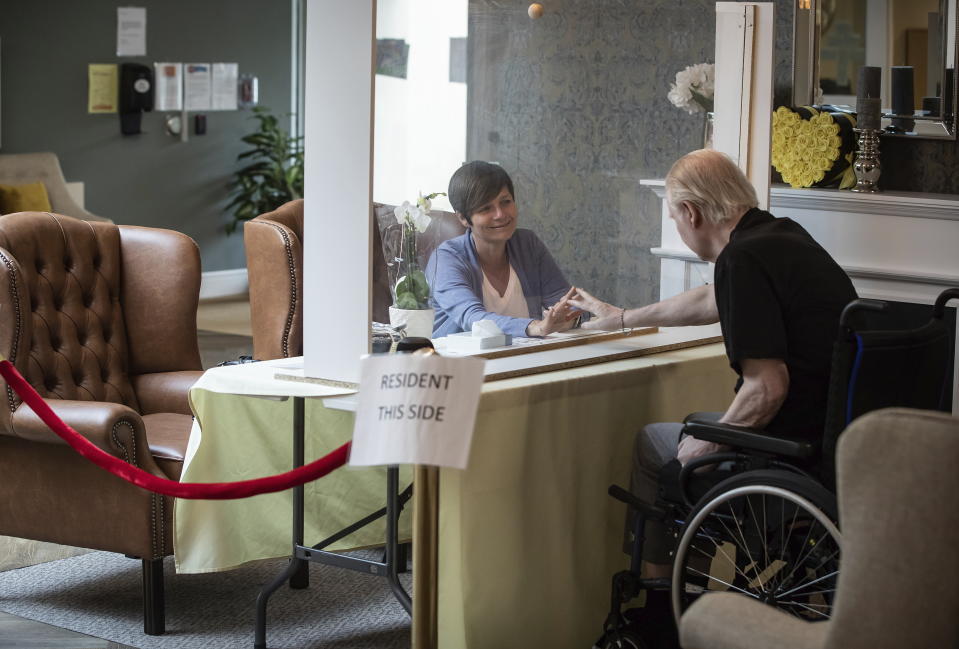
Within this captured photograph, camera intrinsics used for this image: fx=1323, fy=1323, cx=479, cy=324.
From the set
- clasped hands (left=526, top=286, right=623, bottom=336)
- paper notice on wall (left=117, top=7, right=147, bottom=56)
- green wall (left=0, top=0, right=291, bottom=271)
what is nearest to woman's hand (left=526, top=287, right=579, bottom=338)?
clasped hands (left=526, top=286, right=623, bottom=336)

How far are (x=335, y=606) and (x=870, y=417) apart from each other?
6.99 feet

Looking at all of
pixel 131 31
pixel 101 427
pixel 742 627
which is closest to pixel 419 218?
pixel 101 427

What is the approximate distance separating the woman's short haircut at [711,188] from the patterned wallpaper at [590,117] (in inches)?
14.7

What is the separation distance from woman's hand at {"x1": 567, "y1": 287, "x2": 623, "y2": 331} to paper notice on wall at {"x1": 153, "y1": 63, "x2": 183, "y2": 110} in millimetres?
6100

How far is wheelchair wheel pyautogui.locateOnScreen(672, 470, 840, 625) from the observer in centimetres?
258

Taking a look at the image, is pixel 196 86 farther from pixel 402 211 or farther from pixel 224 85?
pixel 402 211

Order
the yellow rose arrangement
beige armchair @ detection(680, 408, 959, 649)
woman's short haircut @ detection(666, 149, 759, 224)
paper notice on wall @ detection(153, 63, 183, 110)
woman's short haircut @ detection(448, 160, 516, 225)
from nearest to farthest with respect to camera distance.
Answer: beige armchair @ detection(680, 408, 959, 649)
woman's short haircut @ detection(666, 149, 759, 224)
woman's short haircut @ detection(448, 160, 516, 225)
the yellow rose arrangement
paper notice on wall @ detection(153, 63, 183, 110)

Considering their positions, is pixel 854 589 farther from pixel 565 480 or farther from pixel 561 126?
pixel 561 126

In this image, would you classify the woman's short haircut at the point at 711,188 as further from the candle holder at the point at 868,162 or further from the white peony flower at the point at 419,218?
the candle holder at the point at 868,162

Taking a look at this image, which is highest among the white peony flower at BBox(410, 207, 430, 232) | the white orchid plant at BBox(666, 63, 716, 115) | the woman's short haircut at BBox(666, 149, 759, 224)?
the white orchid plant at BBox(666, 63, 716, 115)

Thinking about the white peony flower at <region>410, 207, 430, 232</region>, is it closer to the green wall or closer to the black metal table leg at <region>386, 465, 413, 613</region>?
the black metal table leg at <region>386, 465, 413, 613</region>

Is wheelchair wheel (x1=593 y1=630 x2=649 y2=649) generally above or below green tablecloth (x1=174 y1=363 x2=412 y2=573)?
below

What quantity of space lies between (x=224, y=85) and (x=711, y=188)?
6797 millimetres

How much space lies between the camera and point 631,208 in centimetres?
351
